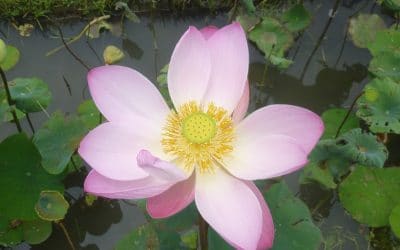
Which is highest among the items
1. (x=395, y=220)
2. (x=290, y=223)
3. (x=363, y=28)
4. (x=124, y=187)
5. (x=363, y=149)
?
(x=124, y=187)

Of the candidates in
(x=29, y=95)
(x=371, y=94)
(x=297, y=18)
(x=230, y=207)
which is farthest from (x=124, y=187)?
(x=297, y=18)

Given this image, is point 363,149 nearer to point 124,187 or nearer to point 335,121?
point 335,121

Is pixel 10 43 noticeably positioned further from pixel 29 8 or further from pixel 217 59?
pixel 217 59

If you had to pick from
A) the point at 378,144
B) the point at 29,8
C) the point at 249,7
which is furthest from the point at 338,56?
the point at 29,8

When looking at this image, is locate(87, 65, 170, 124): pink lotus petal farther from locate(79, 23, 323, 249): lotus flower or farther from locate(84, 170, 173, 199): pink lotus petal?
locate(84, 170, 173, 199): pink lotus petal

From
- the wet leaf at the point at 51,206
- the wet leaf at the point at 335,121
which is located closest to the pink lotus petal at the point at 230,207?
the wet leaf at the point at 51,206

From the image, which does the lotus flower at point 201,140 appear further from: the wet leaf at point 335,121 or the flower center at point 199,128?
the wet leaf at point 335,121
